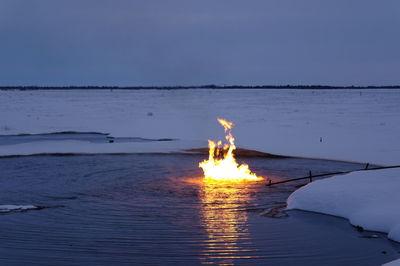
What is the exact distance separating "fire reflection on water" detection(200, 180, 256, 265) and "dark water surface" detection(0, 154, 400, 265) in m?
0.02

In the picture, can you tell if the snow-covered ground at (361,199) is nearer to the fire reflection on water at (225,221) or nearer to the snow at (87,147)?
the fire reflection on water at (225,221)

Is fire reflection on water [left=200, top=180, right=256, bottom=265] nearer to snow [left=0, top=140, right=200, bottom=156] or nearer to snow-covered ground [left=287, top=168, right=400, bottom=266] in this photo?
snow-covered ground [left=287, top=168, right=400, bottom=266]

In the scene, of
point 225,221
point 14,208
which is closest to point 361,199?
point 225,221

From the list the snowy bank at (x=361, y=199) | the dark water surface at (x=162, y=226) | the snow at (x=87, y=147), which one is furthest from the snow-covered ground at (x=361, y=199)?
the snow at (x=87, y=147)

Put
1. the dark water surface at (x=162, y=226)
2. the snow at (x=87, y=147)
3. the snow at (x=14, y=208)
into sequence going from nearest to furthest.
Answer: the dark water surface at (x=162, y=226)
the snow at (x=14, y=208)
the snow at (x=87, y=147)

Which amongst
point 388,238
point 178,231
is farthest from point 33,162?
point 388,238

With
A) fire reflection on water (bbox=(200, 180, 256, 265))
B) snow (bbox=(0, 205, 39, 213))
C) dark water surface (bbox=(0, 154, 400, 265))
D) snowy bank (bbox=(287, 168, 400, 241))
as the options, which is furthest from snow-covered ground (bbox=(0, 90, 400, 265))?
snow (bbox=(0, 205, 39, 213))

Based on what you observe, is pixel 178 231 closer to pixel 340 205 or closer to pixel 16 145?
pixel 340 205

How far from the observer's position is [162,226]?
10.3 metres

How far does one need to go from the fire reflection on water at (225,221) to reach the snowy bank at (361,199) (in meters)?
1.45

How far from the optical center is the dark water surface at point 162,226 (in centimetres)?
849

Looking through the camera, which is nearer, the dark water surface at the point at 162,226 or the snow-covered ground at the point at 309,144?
the dark water surface at the point at 162,226

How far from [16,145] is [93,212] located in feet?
47.6

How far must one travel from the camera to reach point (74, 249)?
8.79 m
